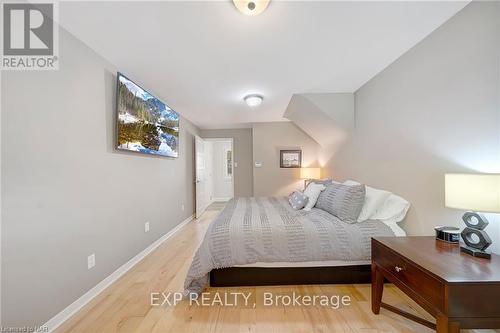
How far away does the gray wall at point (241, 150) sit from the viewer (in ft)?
18.6

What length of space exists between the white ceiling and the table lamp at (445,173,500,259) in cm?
122

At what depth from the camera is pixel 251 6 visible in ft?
4.46

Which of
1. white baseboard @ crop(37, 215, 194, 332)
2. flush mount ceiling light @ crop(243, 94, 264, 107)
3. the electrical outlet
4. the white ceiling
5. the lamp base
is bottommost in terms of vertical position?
white baseboard @ crop(37, 215, 194, 332)

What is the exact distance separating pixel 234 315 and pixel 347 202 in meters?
1.49

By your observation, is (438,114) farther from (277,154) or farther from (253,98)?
(277,154)

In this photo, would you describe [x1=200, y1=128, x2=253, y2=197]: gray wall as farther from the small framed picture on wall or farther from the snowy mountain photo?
the snowy mountain photo

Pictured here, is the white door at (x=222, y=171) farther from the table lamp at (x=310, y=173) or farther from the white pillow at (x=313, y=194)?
the white pillow at (x=313, y=194)

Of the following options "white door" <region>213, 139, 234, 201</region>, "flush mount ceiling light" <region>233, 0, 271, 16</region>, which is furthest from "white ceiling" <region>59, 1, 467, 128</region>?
"white door" <region>213, 139, 234, 201</region>

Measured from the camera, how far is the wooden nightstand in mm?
963

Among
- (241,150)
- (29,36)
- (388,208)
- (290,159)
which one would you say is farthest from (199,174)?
(388,208)

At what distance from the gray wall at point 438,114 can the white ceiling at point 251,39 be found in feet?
0.50

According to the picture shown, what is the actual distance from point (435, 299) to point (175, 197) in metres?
3.66

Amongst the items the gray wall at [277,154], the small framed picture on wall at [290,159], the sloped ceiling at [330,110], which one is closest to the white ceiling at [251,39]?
the sloped ceiling at [330,110]

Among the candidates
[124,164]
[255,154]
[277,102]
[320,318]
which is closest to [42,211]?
[124,164]
